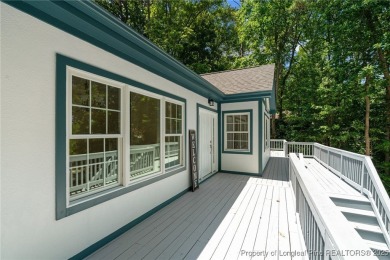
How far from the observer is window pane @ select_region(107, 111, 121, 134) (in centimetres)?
305

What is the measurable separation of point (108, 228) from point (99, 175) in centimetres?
84

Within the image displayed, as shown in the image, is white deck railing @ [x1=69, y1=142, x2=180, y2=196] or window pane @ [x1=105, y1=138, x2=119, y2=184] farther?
window pane @ [x1=105, y1=138, x2=119, y2=184]

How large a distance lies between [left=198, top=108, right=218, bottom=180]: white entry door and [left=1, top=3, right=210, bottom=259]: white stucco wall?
383 centimetres

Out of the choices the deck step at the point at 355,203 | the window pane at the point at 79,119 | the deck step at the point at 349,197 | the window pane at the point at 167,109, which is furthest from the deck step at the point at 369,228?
the window pane at the point at 79,119

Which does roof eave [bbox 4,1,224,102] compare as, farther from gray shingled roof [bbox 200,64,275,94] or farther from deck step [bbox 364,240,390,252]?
deck step [bbox 364,240,390,252]

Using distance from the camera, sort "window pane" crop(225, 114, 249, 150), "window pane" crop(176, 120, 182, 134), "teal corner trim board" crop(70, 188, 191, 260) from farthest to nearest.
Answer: "window pane" crop(225, 114, 249, 150) < "window pane" crop(176, 120, 182, 134) < "teal corner trim board" crop(70, 188, 191, 260)

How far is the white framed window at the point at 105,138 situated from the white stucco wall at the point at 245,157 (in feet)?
10.9

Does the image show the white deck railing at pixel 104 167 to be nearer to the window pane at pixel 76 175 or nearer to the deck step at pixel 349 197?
the window pane at pixel 76 175

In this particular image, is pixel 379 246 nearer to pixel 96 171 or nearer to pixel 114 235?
pixel 114 235

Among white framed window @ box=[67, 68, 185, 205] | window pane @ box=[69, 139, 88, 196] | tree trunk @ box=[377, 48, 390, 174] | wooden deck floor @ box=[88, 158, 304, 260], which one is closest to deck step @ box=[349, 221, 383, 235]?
wooden deck floor @ box=[88, 158, 304, 260]

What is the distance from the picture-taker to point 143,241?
9.13 feet

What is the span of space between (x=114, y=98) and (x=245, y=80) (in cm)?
602

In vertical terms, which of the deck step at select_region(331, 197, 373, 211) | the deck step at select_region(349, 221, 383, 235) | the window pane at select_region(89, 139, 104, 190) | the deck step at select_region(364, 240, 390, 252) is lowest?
the deck step at select_region(364, 240, 390, 252)

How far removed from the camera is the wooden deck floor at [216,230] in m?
2.54
